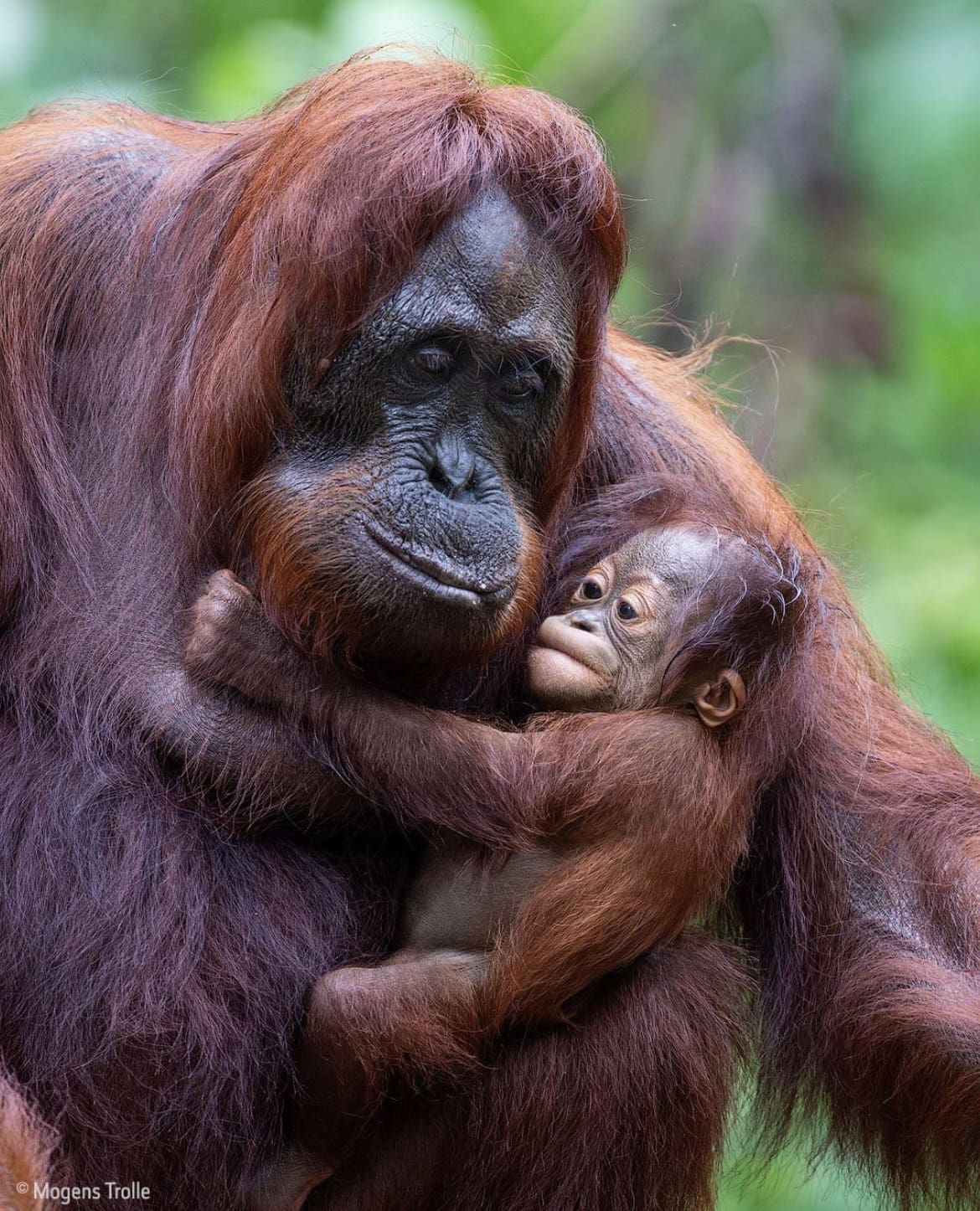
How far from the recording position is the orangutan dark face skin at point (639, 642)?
9.29 feet

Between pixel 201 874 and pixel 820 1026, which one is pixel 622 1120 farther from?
pixel 201 874

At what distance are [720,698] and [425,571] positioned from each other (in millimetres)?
655

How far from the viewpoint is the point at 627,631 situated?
2850 mm

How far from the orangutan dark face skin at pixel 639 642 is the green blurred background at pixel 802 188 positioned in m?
Result: 1.33

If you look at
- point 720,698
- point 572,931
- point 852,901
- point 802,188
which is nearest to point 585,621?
point 720,698

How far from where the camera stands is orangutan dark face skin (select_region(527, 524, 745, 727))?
2.83 m

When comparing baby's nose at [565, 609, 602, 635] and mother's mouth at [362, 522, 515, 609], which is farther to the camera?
baby's nose at [565, 609, 602, 635]

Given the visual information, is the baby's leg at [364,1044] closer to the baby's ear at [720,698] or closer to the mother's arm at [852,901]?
the baby's ear at [720,698]

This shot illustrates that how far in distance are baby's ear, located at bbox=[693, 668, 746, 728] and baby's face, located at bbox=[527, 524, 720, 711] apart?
0.26ft

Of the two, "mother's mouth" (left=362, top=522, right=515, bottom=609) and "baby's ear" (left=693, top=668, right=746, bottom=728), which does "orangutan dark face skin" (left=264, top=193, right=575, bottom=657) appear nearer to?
"mother's mouth" (left=362, top=522, right=515, bottom=609)

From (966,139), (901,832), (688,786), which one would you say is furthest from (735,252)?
(688,786)

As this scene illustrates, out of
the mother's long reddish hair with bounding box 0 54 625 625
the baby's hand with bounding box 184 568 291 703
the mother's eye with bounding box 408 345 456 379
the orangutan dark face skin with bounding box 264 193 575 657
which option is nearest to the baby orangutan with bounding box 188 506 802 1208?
the baby's hand with bounding box 184 568 291 703

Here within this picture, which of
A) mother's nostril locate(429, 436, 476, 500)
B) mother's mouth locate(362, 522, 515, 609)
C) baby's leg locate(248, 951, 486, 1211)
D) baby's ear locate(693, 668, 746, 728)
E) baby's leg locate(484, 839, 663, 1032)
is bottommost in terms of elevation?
baby's leg locate(248, 951, 486, 1211)

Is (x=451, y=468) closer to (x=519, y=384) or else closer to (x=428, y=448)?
(x=428, y=448)
